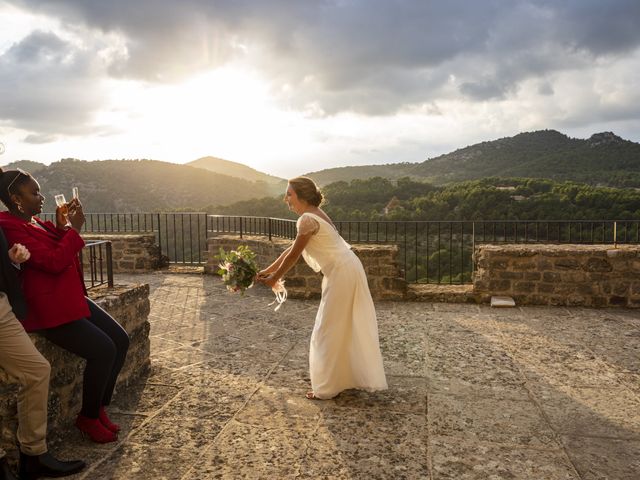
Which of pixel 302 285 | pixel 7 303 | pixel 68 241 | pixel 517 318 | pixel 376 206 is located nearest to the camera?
pixel 7 303

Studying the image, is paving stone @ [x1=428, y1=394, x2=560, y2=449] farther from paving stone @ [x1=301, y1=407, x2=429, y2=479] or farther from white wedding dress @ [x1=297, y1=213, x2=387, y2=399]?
white wedding dress @ [x1=297, y1=213, x2=387, y2=399]

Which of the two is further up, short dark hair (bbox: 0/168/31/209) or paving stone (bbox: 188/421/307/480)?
short dark hair (bbox: 0/168/31/209)

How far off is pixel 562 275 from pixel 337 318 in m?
4.65

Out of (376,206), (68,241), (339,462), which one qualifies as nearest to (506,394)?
→ (339,462)

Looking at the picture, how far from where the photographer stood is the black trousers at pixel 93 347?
302cm

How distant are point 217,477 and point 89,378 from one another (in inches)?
41.9

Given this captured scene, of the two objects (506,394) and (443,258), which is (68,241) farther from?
(443,258)

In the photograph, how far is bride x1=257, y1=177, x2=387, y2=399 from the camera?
3885 millimetres

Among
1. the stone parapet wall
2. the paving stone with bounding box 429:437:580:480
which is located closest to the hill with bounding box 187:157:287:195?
the stone parapet wall

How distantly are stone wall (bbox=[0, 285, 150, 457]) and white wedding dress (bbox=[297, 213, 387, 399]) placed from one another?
1561mm

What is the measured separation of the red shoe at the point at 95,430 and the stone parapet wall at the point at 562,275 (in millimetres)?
5635

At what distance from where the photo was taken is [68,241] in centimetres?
290

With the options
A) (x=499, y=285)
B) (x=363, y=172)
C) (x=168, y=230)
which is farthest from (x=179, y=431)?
(x=363, y=172)

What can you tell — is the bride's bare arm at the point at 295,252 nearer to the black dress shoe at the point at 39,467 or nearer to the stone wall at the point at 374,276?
the black dress shoe at the point at 39,467
